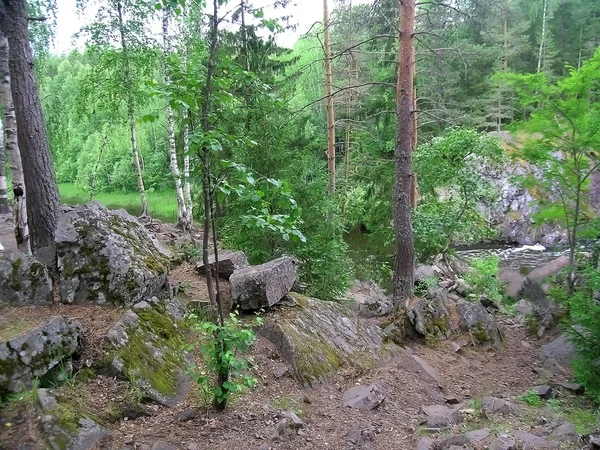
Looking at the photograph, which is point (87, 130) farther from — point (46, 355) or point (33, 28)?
point (46, 355)

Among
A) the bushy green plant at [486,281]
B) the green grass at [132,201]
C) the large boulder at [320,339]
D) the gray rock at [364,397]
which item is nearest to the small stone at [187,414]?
the large boulder at [320,339]

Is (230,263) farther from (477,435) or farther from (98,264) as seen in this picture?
(477,435)

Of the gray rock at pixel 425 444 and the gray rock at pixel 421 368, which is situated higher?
the gray rock at pixel 425 444

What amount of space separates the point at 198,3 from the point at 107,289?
3266 mm

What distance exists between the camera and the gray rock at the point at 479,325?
8102 millimetres

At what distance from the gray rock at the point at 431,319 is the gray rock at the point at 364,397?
2645mm

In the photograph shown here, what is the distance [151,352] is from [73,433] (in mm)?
1186

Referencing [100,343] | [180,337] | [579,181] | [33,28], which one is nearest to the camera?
[100,343]

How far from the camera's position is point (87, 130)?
3866cm

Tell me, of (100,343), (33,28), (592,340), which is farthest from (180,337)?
(33,28)

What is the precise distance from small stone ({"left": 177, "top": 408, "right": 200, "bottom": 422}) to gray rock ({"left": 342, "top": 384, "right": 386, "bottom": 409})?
188 cm

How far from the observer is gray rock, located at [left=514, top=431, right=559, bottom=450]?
11.9ft

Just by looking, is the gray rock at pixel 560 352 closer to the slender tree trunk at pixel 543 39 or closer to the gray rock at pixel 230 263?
the gray rock at pixel 230 263

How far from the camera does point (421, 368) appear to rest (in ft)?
21.0
